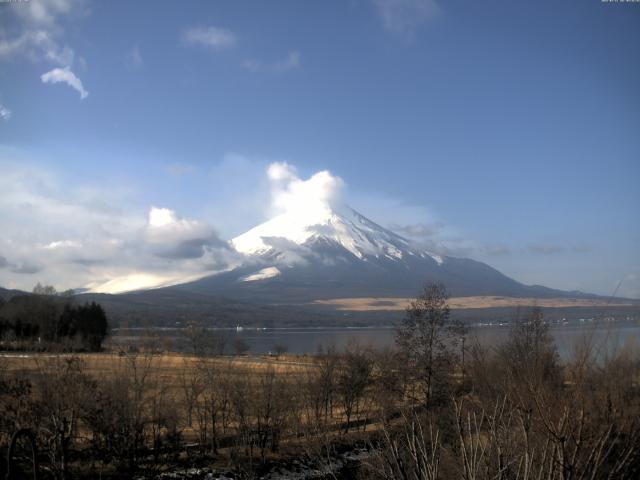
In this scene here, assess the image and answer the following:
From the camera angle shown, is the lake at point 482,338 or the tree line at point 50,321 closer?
the lake at point 482,338

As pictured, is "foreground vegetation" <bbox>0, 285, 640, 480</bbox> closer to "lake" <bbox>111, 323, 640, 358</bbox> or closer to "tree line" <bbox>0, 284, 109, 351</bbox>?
"lake" <bbox>111, 323, 640, 358</bbox>

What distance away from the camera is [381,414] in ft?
23.7

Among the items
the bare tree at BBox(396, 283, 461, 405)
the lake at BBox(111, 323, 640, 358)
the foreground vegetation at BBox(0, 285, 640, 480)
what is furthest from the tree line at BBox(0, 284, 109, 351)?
the bare tree at BBox(396, 283, 461, 405)

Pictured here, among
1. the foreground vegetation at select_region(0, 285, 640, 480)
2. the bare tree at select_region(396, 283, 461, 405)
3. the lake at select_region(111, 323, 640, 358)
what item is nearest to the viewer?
the foreground vegetation at select_region(0, 285, 640, 480)

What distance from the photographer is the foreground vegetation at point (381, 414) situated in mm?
5688

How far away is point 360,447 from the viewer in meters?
23.3

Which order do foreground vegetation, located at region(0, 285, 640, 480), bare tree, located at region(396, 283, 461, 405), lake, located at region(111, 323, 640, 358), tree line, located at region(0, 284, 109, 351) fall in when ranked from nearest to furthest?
foreground vegetation, located at region(0, 285, 640, 480) → lake, located at region(111, 323, 640, 358) → bare tree, located at region(396, 283, 461, 405) → tree line, located at region(0, 284, 109, 351)

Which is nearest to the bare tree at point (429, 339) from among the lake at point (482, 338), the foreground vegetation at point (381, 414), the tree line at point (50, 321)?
the foreground vegetation at point (381, 414)

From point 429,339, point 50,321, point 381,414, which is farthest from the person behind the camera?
point 50,321

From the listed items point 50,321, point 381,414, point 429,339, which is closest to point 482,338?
point 429,339

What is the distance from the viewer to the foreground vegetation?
18.7 feet

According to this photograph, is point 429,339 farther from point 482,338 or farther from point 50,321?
point 50,321

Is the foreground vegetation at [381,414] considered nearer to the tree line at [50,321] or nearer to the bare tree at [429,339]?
the bare tree at [429,339]

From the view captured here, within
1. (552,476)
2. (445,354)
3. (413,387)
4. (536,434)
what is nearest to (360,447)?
(413,387)
